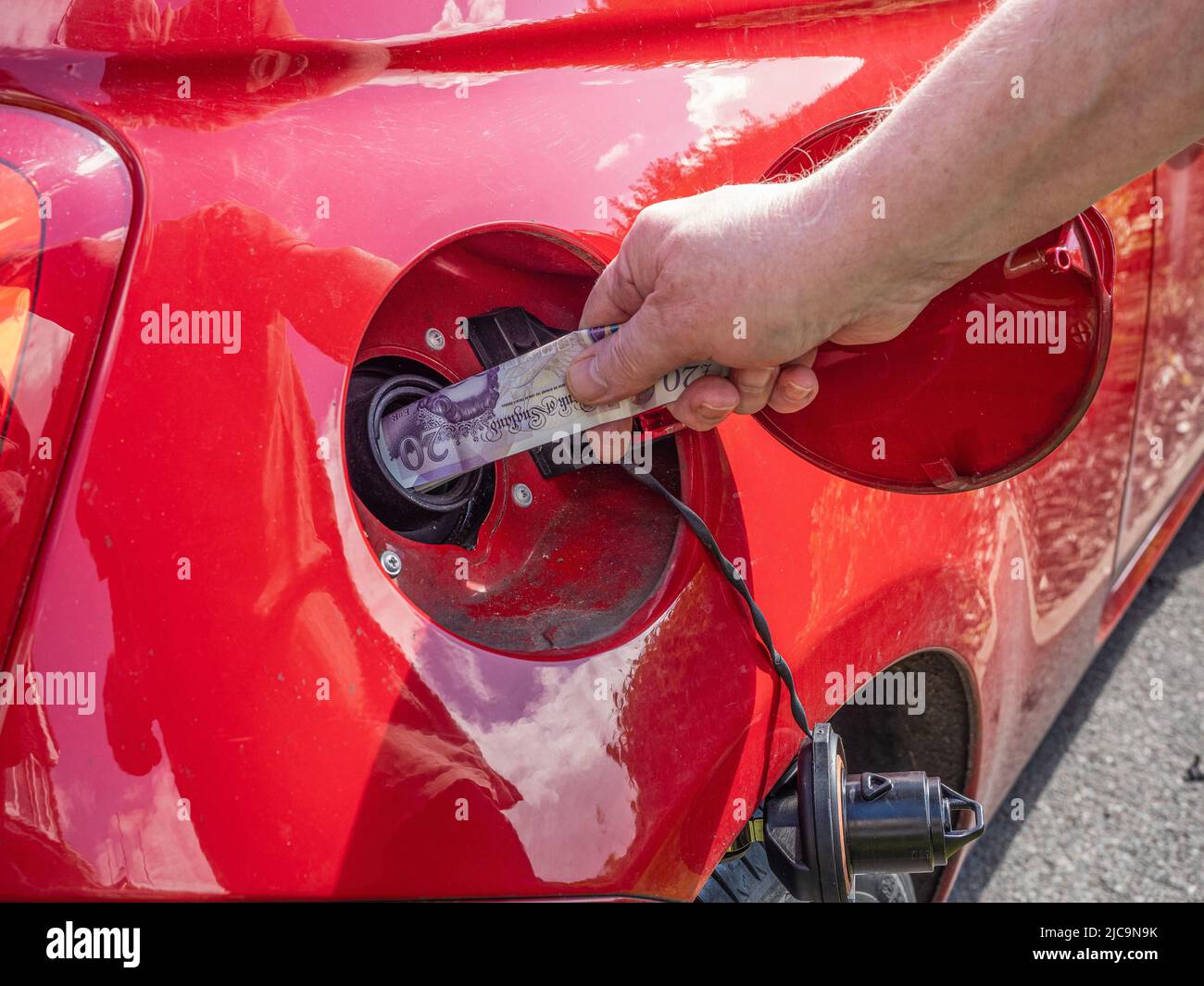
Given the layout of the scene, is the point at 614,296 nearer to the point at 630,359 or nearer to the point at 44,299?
the point at 630,359

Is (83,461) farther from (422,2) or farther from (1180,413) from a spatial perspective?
(1180,413)

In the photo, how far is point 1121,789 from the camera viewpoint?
267 cm

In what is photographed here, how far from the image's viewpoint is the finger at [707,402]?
51.6 inches

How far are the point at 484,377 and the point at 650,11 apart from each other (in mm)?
539

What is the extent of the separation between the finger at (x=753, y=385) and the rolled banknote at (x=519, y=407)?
2cm

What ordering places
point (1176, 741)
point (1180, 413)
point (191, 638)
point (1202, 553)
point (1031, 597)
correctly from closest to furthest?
point (191, 638) → point (1031, 597) → point (1180, 413) → point (1176, 741) → point (1202, 553)

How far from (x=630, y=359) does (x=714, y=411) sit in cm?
13

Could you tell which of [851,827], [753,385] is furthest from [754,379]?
[851,827]

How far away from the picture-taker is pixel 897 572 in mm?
1634
